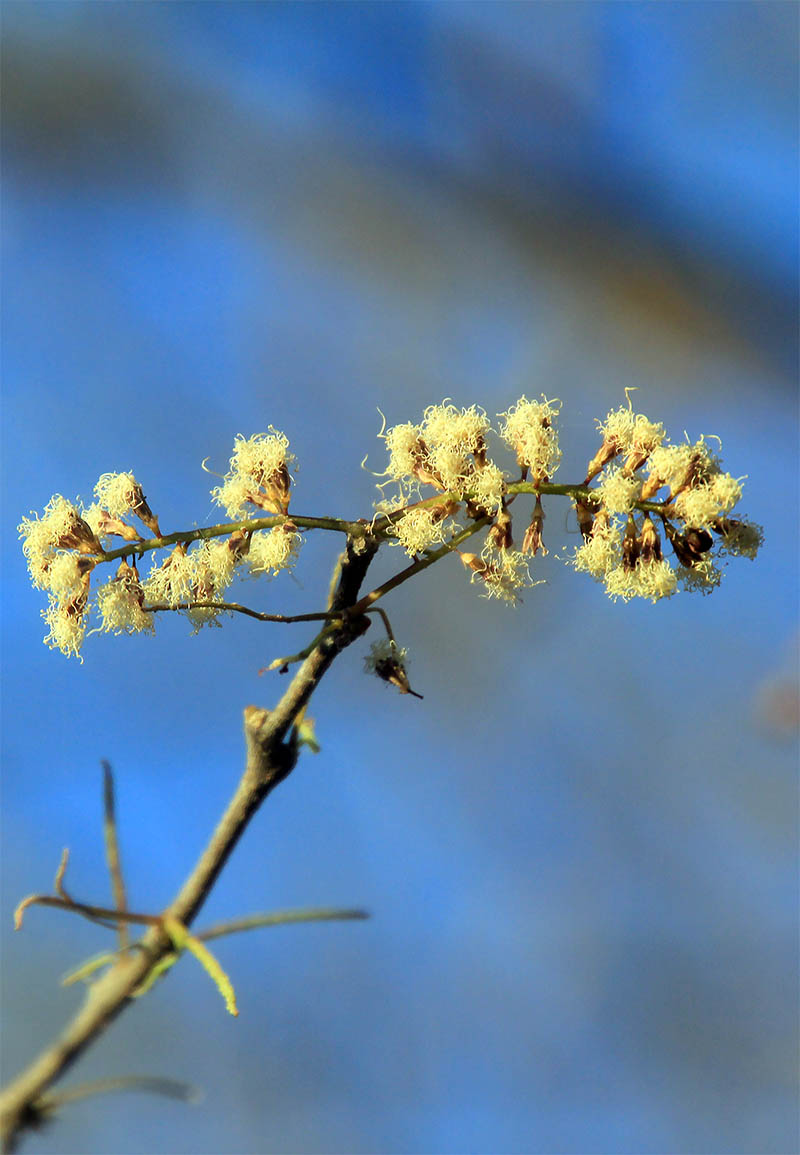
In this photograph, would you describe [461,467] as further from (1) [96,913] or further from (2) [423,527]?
(1) [96,913]

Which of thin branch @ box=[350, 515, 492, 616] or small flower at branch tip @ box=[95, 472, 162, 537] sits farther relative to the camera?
small flower at branch tip @ box=[95, 472, 162, 537]

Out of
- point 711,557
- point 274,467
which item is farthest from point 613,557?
point 274,467

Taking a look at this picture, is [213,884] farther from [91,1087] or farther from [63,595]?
[63,595]

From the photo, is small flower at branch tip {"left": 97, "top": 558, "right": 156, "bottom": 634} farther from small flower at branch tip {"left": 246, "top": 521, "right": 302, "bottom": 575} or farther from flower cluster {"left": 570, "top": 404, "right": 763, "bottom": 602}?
flower cluster {"left": 570, "top": 404, "right": 763, "bottom": 602}

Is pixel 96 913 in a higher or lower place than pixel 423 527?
lower

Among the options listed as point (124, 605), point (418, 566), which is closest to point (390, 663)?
point (418, 566)

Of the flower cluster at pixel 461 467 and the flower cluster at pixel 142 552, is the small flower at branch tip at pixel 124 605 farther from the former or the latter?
the flower cluster at pixel 461 467

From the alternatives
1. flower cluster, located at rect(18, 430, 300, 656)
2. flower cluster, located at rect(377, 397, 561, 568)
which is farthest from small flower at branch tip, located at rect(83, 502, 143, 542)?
flower cluster, located at rect(377, 397, 561, 568)
